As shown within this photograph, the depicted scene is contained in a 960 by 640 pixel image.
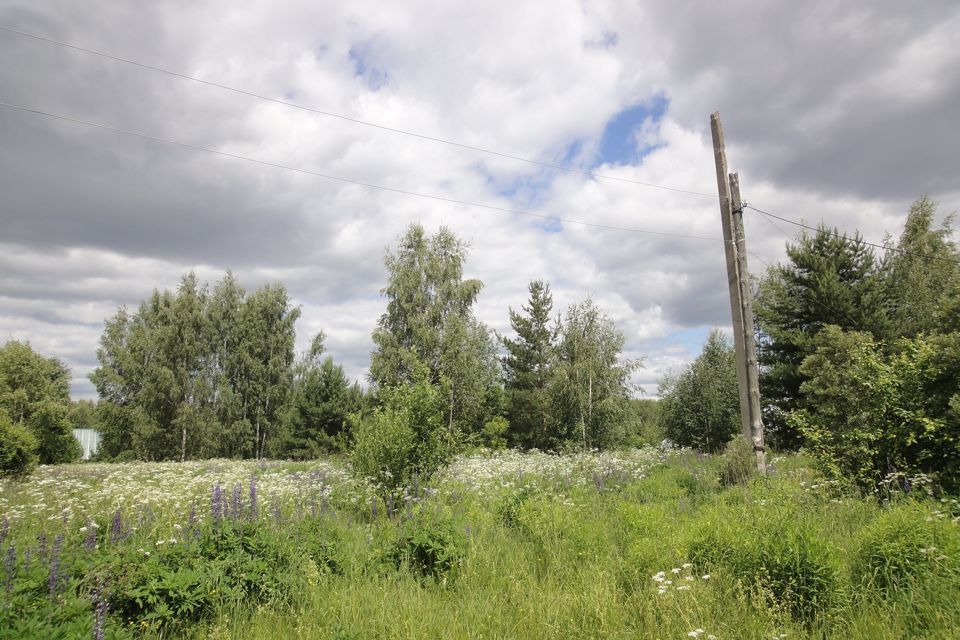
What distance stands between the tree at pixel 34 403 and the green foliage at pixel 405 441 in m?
24.8

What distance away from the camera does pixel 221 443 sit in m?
32.6

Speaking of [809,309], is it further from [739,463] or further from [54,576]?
[54,576]

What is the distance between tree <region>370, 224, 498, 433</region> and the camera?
2558cm

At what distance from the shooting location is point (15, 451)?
1256cm

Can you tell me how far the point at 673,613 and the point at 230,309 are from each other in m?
36.9

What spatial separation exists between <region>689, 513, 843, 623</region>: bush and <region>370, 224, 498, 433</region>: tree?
20.9 metres

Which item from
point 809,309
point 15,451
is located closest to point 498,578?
point 15,451

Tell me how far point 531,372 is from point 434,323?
865cm

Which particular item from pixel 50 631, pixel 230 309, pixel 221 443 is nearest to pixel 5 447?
pixel 50 631

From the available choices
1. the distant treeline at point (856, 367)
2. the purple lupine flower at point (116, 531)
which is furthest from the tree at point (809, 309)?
the purple lupine flower at point (116, 531)

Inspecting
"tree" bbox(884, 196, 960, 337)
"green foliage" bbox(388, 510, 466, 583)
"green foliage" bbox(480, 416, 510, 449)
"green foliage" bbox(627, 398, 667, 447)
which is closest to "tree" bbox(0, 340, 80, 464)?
"green foliage" bbox(480, 416, 510, 449)

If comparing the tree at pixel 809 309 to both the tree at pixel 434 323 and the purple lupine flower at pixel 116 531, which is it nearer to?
the tree at pixel 434 323

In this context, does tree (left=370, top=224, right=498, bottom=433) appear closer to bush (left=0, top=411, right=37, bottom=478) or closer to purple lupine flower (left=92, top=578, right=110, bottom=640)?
bush (left=0, top=411, right=37, bottom=478)

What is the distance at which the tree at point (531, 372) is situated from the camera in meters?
30.8
